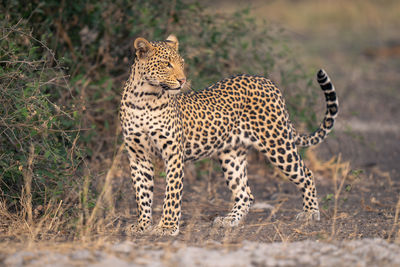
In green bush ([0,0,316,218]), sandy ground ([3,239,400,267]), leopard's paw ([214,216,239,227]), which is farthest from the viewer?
green bush ([0,0,316,218])

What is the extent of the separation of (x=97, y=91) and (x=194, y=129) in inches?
95.2

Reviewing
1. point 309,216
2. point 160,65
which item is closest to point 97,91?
point 160,65

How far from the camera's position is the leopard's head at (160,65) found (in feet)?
20.2

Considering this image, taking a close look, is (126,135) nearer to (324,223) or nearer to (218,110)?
(218,110)

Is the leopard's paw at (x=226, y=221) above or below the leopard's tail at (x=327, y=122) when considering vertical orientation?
below

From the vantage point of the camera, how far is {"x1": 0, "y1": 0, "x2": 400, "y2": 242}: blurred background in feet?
20.9

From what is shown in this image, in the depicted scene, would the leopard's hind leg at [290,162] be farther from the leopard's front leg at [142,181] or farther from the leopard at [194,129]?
the leopard's front leg at [142,181]

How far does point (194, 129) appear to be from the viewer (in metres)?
6.84

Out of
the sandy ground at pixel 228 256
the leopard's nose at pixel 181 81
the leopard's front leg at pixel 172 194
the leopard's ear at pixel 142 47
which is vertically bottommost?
the sandy ground at pixel 228 256

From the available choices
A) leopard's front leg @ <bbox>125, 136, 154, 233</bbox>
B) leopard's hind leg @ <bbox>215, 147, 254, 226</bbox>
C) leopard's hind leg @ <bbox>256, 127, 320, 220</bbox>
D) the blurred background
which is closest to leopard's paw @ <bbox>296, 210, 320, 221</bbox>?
leopard's hind leg @ <bbox>256, 127, 320, 220</bbox>

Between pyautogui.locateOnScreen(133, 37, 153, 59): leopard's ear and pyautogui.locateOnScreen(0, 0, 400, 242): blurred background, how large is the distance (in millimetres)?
268

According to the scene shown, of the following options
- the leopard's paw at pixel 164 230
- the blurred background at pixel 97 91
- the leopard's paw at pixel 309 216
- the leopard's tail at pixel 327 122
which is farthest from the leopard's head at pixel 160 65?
the leopard's paw at pixel 309 216

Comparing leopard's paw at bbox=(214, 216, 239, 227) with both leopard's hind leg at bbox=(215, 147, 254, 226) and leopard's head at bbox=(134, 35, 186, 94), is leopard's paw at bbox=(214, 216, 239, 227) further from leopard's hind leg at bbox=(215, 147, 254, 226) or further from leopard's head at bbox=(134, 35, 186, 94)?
leopard's head at bbox=(134, 35, 186, 94)

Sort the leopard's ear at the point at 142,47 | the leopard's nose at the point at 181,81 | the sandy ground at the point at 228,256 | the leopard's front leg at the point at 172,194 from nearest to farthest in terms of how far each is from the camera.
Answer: the sandy ground at the point at 228,256 < the leopard's nose at the point at 181,81 < the leopard's ear at the point at 142,47 < the leopard's front leg at the point at 172,194
